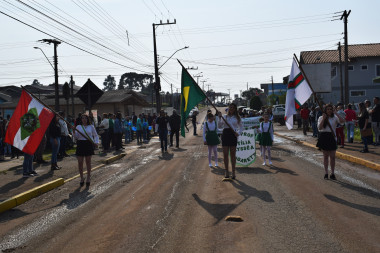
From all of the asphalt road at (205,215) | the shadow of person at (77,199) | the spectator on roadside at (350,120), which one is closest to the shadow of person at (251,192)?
the asphalt road at (205,215)

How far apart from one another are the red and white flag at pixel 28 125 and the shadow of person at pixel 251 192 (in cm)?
458

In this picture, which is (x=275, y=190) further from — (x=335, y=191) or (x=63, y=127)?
(x=63, y=127)

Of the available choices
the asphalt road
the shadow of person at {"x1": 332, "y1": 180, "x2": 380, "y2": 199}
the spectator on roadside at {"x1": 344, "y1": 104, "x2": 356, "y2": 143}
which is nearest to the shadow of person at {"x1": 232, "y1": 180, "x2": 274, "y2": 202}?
the asphalt road

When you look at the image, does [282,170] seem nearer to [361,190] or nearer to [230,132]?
[230,132]

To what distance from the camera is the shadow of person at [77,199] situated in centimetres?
754

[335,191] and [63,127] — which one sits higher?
[63,127]

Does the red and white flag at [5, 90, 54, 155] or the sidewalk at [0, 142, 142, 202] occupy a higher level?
the red and white flag at [5, 90, 54, 155]

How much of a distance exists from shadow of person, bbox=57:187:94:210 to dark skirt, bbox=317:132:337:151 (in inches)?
212

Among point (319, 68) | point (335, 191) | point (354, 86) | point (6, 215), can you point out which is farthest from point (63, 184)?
point (354, 86)

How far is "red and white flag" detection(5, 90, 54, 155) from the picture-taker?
28.5ft

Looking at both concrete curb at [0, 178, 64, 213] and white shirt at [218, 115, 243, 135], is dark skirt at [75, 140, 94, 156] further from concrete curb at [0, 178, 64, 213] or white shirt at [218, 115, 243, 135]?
white shirt at [218, 115, 243, 135]

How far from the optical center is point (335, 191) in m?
7.55

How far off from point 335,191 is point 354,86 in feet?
154

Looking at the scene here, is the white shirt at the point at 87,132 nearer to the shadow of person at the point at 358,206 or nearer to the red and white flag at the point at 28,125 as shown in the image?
the red and white flag at the point at 28,125
